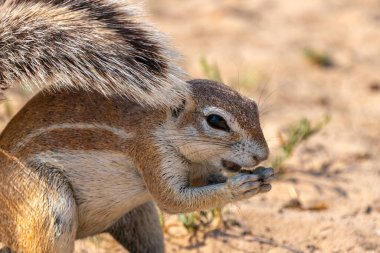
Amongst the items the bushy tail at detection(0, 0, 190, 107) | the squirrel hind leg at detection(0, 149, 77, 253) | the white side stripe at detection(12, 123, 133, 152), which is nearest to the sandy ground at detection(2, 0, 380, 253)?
the bushy tail at detection(0, 0, 190, 107)

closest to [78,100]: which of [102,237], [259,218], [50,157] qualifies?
[50,157]

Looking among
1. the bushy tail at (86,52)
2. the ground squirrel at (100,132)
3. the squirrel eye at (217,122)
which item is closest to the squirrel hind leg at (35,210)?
the ground squirrel at (100,132)

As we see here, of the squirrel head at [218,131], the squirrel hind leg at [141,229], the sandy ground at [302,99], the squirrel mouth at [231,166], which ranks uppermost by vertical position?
the squirrel head at [218,131]

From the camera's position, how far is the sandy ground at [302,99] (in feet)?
14.5

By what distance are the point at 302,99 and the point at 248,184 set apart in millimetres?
2987

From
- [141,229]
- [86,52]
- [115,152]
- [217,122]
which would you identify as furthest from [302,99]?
[86,52]

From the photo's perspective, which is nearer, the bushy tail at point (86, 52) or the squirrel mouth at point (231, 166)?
the bushy tail at point (86, 52)

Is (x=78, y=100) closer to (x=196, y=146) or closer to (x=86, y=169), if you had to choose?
(x=86, y=169)

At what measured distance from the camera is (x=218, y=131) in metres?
3.67

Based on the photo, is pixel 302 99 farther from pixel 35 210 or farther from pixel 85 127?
pixel 35 210

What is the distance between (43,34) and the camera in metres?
3.51

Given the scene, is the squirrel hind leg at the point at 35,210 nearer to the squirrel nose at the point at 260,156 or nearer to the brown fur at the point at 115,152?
the brown fur at the point at 115,152

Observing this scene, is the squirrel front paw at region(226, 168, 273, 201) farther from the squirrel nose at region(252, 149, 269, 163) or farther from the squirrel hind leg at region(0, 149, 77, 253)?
the squirrel hind leg at region(0, 149, 77, 253)

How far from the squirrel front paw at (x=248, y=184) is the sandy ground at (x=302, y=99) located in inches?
22.7
